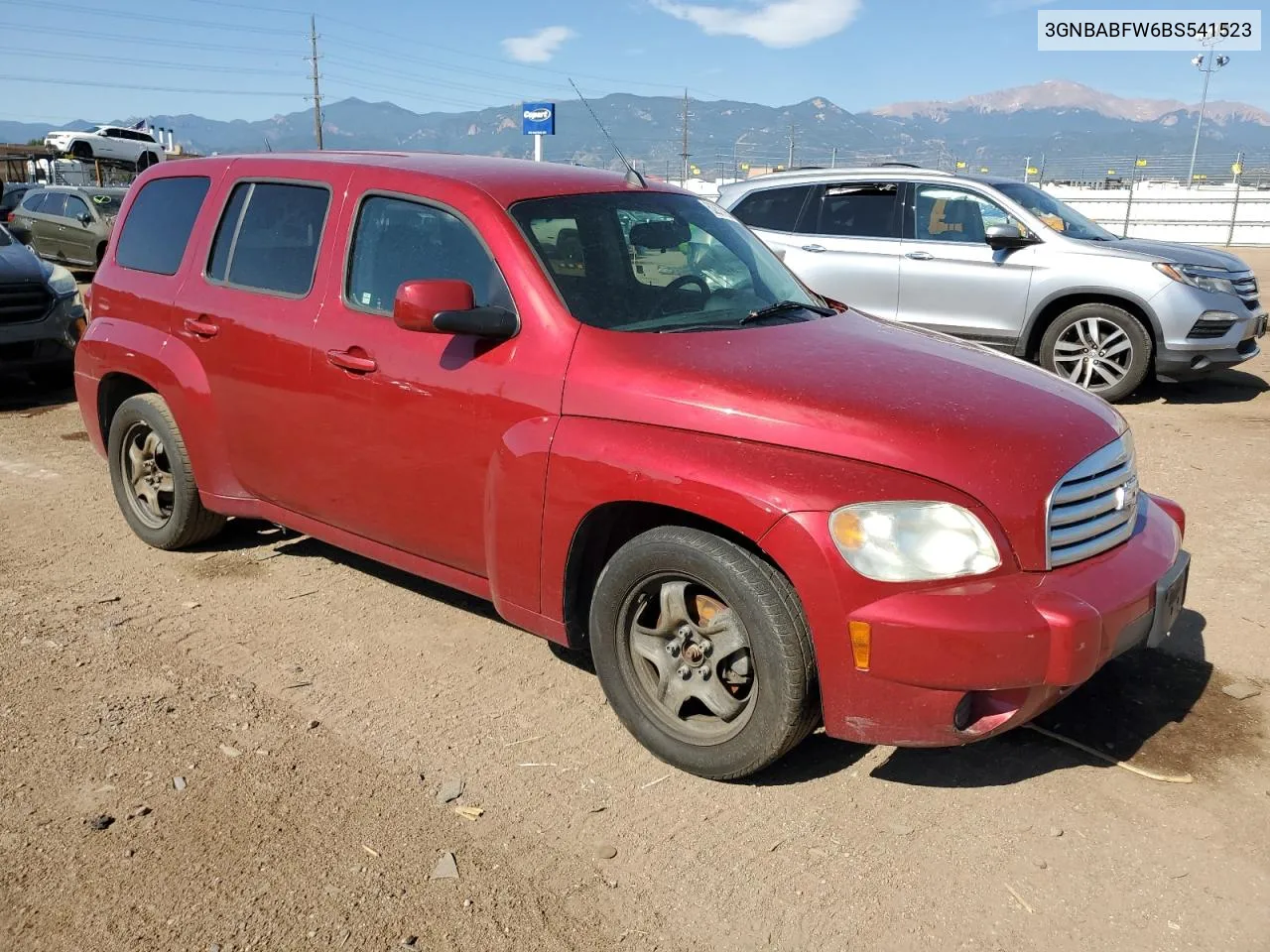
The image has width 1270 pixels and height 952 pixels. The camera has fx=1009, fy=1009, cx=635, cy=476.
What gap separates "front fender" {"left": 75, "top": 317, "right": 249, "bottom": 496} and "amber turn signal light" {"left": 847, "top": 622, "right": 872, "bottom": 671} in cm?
297

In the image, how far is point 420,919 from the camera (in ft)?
8.25

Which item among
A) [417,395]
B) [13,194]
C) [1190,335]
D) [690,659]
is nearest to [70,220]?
[13,194]

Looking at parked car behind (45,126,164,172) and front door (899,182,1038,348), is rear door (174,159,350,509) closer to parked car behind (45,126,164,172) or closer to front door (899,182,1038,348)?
front door (899,182,1038,348)

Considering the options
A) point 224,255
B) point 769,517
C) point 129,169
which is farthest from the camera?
point 129,169

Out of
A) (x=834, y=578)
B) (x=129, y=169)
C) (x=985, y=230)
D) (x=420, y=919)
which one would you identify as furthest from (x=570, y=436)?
Answer: (x=129, y=169)

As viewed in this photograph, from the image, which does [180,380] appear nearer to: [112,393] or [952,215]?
[112,393]

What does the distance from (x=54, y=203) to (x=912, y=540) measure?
2074 cm

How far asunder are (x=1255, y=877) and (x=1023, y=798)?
600mm

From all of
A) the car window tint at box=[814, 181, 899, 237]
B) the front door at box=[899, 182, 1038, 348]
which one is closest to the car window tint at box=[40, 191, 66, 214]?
the car window tint at box=[814, 181, 899, 237]

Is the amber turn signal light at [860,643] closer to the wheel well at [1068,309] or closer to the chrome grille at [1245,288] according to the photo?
the wheel well at [1068,309]

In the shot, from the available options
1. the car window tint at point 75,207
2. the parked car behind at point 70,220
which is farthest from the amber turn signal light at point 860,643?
the car window tint at point 75,207

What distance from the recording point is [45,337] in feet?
29.0

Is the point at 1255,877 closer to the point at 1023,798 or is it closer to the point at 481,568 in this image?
the point at 1023,798

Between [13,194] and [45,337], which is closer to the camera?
[45,337]
